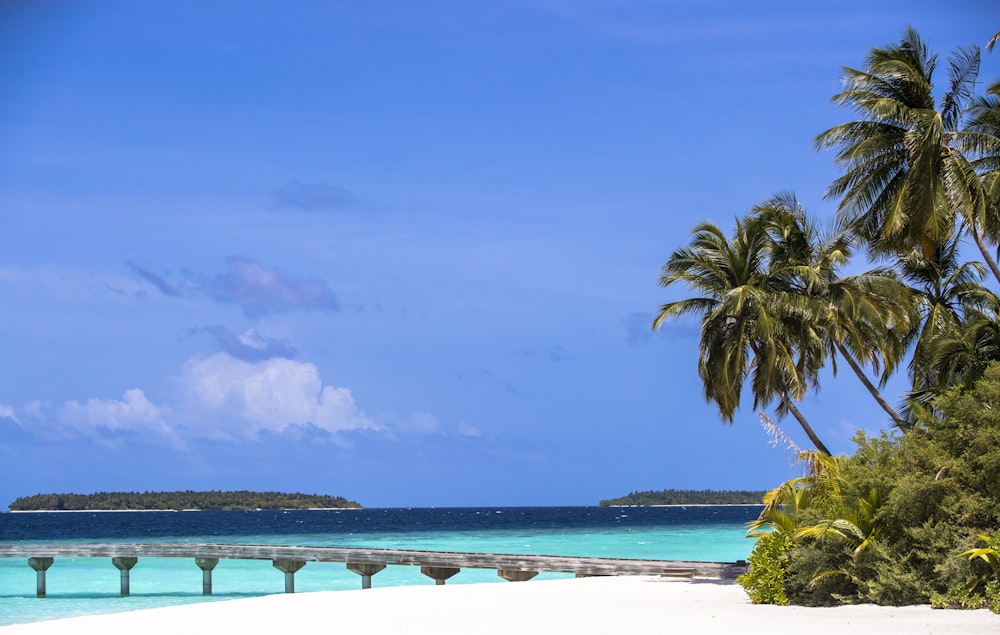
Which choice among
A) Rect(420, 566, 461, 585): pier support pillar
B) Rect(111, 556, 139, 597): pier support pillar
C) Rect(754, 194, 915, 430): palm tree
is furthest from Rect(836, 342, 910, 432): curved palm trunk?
Rect(111, 556, 139, 597): pier support pillar

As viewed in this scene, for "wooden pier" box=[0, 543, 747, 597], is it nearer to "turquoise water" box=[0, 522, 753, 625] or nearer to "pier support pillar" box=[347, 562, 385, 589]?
"pier support pillar" box=[347, 562, 385, 589]

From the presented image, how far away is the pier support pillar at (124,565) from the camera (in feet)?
112

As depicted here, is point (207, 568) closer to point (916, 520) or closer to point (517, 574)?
point (517, 574)

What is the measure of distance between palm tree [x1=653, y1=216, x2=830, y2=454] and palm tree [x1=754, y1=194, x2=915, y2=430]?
0.45m

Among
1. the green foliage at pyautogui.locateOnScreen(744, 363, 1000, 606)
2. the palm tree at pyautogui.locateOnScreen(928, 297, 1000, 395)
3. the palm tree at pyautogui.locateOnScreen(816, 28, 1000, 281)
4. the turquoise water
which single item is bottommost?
the turquoise water

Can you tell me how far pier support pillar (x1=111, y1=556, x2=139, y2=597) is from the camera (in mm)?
34000

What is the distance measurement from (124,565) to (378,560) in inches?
377

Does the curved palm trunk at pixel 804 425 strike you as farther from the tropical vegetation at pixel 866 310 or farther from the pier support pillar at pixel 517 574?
the pier support pillar at pixel 517 574

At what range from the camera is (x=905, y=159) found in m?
23.8

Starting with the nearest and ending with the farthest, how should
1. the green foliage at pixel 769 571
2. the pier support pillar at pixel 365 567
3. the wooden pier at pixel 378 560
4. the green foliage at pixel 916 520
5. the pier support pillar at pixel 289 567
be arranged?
the green foliage at pixel 916 520 → the green foliage at pixel 769 571 → the wooden pier at pixel 378 560 → the pier support pillar at pixel 365 567 → the pier support pillar at pixel 289 567

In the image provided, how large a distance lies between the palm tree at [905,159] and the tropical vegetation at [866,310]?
3 cm

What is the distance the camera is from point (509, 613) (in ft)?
55.2

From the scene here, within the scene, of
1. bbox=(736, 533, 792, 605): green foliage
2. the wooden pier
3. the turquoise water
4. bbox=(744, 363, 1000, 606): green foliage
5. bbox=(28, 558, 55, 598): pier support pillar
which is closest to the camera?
bbox=(744, 363, 1000, 606): green foliage

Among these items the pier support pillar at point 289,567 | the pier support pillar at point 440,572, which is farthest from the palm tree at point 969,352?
the pier support pillar at point 289,567
